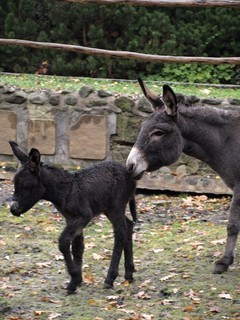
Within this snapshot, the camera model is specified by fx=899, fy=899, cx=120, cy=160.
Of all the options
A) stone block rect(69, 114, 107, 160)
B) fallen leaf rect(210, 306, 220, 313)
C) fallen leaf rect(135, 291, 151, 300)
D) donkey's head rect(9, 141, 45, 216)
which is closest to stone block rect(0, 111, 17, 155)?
stone block rect(69, 114, 107, 160)

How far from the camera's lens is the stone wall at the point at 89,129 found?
1395 centimetres

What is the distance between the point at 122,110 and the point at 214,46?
5.23 meters

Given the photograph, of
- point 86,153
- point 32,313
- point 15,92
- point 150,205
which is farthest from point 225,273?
point 15,92

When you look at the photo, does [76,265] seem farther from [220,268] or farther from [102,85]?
[102,85]

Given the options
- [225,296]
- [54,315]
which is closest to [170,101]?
[225,296]

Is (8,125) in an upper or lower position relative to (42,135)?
upper

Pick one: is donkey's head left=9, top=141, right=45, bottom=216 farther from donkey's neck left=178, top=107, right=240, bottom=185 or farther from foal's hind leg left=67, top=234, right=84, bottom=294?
donkey's neck left=178, top=107, right=240, bottom=185

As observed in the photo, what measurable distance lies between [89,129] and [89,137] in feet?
0.42

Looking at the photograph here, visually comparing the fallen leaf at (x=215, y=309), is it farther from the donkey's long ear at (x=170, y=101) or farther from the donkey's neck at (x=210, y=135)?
the donkey's long ear at (x=170, y=101)

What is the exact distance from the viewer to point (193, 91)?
15.9 meters

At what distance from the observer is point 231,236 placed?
994cm

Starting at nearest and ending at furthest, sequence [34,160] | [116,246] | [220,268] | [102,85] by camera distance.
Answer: [34,160], [116,246], [220,268], [102,85]

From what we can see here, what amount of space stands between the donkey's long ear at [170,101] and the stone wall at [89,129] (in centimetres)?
443

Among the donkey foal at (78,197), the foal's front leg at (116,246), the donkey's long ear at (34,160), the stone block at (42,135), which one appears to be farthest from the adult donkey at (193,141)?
the stone block at (42,135)
